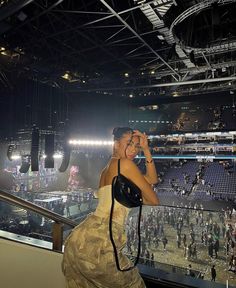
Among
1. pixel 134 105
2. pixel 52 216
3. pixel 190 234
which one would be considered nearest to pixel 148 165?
pixel 52 216

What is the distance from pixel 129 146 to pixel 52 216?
0.73 metres

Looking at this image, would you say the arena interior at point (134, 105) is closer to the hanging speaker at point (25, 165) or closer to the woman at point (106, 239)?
the hanging speaker at point (25, 165)

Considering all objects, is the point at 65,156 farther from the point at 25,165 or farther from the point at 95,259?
the point at 95,259

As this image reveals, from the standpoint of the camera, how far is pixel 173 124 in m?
14.8

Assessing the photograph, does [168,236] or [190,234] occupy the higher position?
[190,234]

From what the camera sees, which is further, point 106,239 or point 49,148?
point 49,148

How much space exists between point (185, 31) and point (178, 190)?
9.96 metres

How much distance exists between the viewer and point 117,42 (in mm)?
6387

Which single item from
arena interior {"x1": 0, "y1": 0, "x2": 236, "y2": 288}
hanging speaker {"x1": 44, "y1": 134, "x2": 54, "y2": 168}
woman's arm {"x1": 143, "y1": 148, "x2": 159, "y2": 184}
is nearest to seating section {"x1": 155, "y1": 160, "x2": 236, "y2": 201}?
arena interior {"x1": 0, "y1": 0, "x2": 236, "y2": 288}

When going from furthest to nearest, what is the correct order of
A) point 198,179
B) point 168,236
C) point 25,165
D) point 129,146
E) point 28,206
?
point 198,179, point 25,165, point 168,236, point 28,206, point 129,146

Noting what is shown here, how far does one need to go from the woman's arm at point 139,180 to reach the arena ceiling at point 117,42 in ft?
12.0

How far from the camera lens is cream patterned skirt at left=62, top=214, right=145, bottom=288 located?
3.66ft

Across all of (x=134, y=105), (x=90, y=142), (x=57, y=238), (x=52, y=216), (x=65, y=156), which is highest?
(x=134, y=105)

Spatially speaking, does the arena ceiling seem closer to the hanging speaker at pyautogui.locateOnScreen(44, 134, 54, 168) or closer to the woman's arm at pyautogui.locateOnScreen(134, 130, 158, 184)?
the hanging speaker at pyautogui.locateOnScreen(44, 134, 54, 168)
